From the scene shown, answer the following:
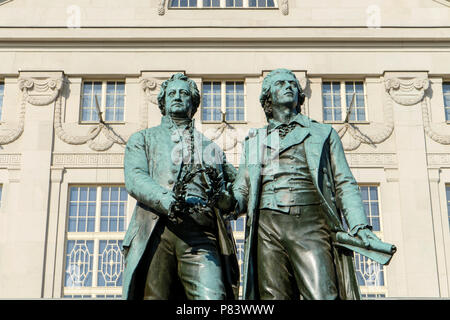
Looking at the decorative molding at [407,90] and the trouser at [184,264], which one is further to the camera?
the decorative molding at [407,90]

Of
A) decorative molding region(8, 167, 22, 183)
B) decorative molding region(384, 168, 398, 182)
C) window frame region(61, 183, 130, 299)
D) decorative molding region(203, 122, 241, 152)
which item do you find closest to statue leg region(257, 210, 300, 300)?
window frame region(61, 183, 130, 299)

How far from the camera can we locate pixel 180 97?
26.9 feet

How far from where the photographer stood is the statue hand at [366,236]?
6.95 meters

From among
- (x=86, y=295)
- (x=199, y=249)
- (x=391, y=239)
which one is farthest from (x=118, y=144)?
(x=199, y=249)

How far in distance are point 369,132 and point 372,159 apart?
94 cm

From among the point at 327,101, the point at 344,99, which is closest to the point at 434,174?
the point at 344,99

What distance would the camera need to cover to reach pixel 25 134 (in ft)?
90.3

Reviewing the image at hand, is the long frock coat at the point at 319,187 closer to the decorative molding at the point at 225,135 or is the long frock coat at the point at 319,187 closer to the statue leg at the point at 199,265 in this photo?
the statue leg at the point at 199,265

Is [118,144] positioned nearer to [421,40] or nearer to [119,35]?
[119,35]

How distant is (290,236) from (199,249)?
0.80 m

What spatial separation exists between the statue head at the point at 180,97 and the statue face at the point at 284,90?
80 centimetres

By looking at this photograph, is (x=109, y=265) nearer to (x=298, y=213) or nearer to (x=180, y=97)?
(x=180, y=97)

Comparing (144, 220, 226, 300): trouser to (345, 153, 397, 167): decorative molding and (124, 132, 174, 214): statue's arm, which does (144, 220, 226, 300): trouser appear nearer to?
(124, 132, 174, 214): statue's arm

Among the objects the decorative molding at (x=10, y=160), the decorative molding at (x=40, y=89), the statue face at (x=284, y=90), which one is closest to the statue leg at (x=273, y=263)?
the statue face at (x=284, y=90)
